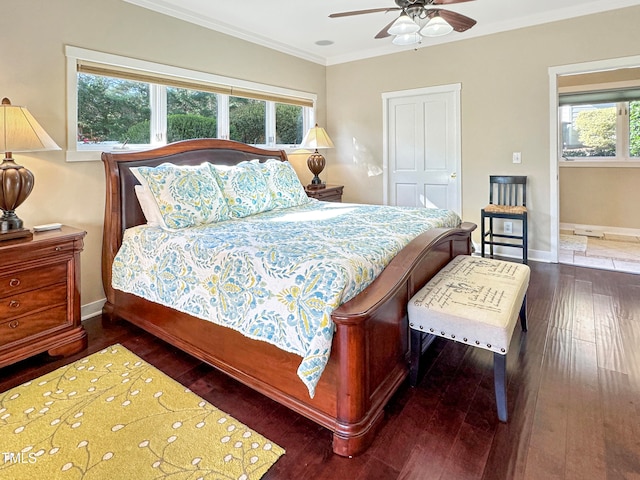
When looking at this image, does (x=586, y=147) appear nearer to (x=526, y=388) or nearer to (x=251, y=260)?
(x=526, y=388)

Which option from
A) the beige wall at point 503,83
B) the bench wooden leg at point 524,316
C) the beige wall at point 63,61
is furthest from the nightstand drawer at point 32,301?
the beige wall at point 503,83

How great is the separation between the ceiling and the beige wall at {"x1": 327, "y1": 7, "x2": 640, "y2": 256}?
114mm

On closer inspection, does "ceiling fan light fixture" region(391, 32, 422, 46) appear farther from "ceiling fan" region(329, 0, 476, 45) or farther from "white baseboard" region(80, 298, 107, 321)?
"white baseboard" region(80, 298, 107, 321)

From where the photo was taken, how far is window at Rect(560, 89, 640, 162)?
5531mm

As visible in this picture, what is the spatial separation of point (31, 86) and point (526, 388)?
3.73 metres

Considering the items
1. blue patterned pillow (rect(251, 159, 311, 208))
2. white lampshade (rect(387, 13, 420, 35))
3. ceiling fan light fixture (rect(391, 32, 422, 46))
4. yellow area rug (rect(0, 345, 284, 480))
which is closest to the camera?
yellow area rug (rect(0, 345, 284, 480))

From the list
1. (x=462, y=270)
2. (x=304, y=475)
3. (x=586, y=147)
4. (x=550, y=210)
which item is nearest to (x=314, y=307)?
(x=304, y=475)

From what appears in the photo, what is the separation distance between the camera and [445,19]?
2854mm

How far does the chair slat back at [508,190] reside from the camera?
173 inches

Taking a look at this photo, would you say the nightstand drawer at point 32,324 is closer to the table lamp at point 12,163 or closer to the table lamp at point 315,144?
the table lamp at point 12,163

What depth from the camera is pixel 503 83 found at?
4.41 m

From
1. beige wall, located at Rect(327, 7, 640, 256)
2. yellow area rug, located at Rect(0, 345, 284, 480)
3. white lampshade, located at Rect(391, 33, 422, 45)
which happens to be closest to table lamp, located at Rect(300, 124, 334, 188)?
beige wall, located at Rect(327, 7, 640, 256)

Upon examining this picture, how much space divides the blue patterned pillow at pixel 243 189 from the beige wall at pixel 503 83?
259 cm

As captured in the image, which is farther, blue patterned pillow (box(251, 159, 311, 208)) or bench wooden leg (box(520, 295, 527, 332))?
blue patterned pillow (box(251, 159, 311, 208))
